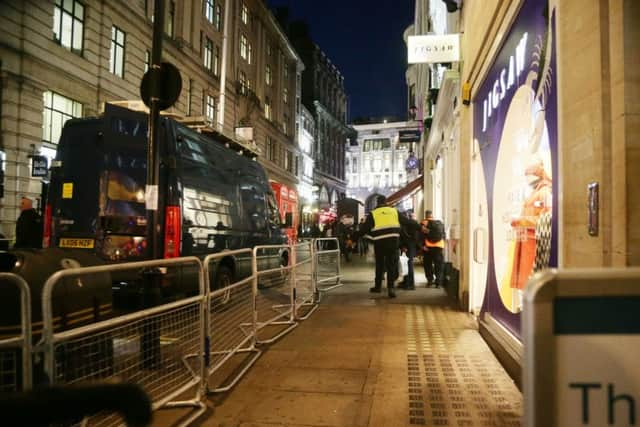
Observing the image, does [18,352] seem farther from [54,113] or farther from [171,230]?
[54,113]

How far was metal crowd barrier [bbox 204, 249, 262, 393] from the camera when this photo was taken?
14.6ft

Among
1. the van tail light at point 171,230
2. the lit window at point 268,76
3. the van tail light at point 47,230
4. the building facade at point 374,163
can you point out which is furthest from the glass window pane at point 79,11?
the building facade at point 374,163

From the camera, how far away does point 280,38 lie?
149 ft

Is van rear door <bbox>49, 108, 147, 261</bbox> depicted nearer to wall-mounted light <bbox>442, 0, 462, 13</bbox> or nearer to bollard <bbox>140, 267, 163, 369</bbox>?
bollard <bbox>140, 267, 163, 369</bbox>

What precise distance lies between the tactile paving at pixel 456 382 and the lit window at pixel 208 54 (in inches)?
1073

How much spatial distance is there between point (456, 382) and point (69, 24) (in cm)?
1929

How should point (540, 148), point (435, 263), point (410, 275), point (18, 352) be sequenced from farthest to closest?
point (435, 263) → point (410, 275) → point (540, 148) → point (18, 352)

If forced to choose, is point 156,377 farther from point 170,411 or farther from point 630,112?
point 630,112

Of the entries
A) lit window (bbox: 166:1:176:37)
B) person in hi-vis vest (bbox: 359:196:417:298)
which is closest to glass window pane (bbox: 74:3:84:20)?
lit window (bbox: 166:1:176:37)

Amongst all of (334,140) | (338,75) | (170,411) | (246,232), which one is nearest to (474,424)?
(170,411)

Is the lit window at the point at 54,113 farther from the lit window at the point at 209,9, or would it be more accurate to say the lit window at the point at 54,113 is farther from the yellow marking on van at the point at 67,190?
the lit window at the point at 209,9

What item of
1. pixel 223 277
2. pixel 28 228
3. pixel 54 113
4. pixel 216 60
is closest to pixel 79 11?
pixel 54 113

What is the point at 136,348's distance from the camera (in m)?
3.75

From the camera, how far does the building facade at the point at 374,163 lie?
7288cm
